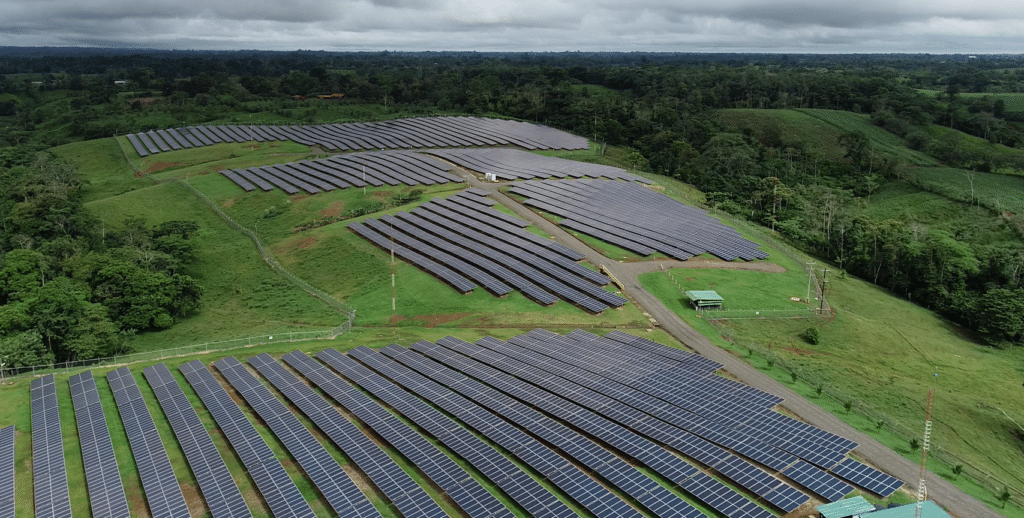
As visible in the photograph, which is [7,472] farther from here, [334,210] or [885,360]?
[334,210]

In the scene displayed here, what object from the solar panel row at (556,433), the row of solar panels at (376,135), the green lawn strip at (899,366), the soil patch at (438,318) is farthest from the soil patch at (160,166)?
the green lawn strip at (899,366)

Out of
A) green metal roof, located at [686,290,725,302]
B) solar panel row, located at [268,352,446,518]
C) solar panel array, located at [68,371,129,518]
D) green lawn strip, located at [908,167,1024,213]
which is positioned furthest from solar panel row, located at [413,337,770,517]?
green lawn strip, located at [908,167,1024,213]

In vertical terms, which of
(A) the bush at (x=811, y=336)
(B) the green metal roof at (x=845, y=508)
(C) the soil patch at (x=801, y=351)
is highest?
(B) the green metal roof at (x=845, y=508)

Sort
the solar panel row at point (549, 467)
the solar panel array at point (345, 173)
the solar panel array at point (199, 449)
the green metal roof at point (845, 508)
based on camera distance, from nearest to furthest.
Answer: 1. the green metal roof at point (845, 508)
2. the solar panel row at point (549, 467)
3. the solar panel array at point (199, 449)
4. the solar panel array at point (345, 173)

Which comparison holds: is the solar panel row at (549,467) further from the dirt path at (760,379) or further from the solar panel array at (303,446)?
the dirt path at (760,379)

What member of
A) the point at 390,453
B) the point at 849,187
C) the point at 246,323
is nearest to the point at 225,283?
the point at 246,323

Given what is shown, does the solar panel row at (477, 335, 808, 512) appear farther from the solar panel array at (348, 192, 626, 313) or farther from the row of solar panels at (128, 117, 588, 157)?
the row of solar panels at (128, 117, 588, 157)

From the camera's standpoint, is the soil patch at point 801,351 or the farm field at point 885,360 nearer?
the farm field at point 885,360
